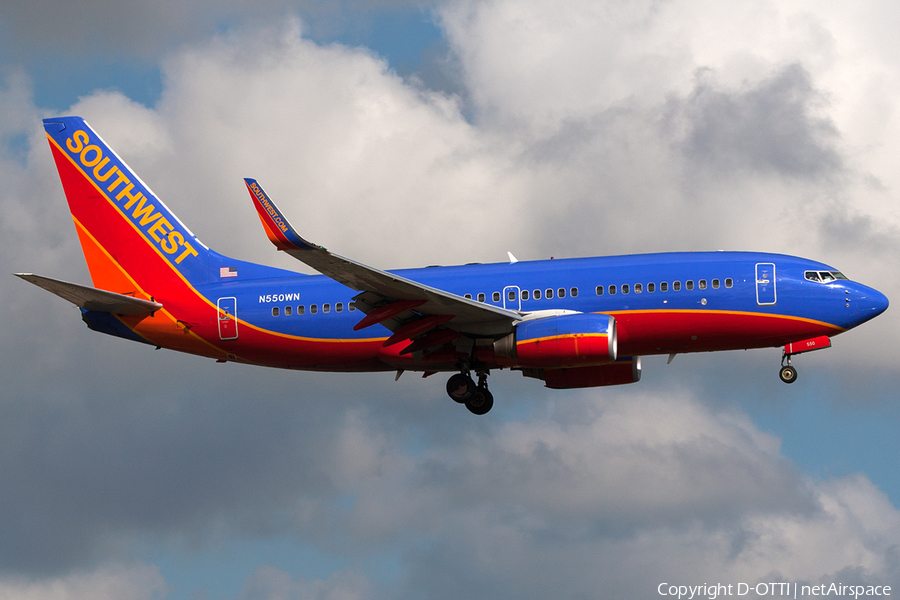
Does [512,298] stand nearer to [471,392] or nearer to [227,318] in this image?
[471,392]

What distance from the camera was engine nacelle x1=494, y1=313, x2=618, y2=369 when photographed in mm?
36312

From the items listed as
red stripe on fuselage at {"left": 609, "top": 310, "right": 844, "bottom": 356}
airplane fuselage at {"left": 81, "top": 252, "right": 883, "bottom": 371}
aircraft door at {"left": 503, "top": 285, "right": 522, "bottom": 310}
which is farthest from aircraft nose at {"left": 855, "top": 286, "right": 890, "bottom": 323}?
aircraft door at {"left": 503, "top": 285, "right": 522, "bottom": 310}

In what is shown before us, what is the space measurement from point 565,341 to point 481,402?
5495 mm

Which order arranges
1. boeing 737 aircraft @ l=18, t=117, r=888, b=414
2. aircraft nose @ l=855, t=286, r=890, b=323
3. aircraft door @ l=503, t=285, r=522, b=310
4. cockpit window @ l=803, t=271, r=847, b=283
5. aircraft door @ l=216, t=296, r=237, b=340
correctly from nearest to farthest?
1. boeing 737 aircraft @ l=18, t=117, r=888, b=414
2. aircraft nose @ l=855, t=286, r=890, b=323
3. cockpit window @ l=803, t=271, r=847, b=283
4. aircraft door @ l=503, t=285, r=522, b=310
5. aircraft door @ l=216, t=296, r=237, b=340

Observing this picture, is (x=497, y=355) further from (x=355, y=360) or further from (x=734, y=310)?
(x=734, y=310)

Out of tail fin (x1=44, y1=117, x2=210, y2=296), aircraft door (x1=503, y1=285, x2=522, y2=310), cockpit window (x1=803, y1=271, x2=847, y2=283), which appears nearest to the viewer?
cockpit window (x1=803, y1=271, x2=847, y2=283)

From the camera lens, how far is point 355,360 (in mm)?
40625

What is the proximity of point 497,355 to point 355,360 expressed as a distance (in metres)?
5.68

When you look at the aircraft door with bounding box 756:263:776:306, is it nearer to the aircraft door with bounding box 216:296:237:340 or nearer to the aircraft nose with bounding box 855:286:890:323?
the aircraft nose with bounding box 855:286:890:323

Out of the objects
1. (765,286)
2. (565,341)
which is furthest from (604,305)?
(765,286)

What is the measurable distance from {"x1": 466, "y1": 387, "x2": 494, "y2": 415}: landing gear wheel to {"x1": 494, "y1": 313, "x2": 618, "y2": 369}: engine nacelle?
322 cm

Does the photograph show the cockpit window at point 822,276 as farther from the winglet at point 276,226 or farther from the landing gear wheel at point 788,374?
the winglet at point 276,226

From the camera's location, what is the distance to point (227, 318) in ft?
135

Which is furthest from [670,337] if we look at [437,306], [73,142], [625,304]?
[73,142]
